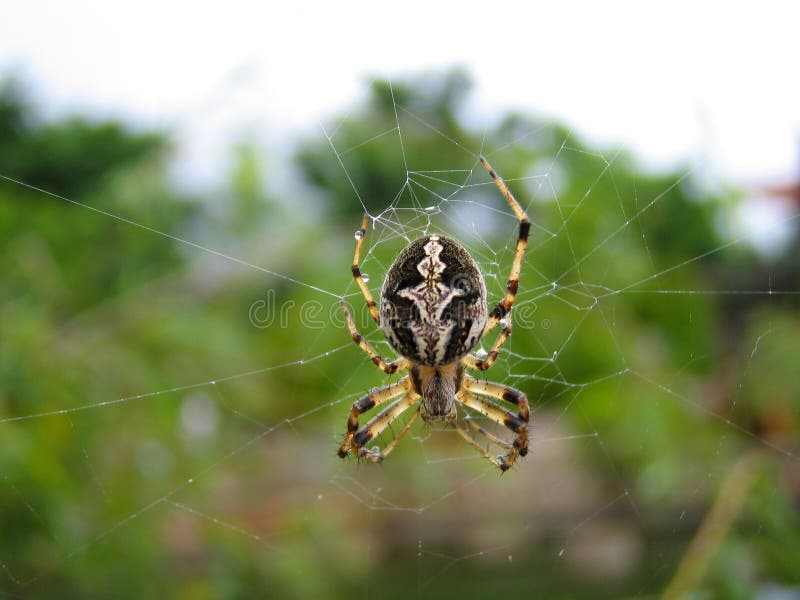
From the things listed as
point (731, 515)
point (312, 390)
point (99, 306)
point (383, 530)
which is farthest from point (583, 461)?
point (99, 306)

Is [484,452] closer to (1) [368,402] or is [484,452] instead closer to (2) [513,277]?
(1) [368,402]

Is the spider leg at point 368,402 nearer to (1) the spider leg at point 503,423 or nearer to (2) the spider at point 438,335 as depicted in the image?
(2) the spider at point 438,335

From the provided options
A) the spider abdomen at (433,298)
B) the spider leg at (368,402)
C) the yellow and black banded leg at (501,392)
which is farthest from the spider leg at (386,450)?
the spider abdomen at (433,298)

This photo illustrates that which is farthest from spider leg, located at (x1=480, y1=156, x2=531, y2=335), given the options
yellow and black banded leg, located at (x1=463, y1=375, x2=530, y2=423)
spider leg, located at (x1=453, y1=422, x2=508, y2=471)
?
spider leg, located at (x1=453, y1=422, x2=508, y2=471)

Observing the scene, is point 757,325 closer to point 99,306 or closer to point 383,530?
point 99,306

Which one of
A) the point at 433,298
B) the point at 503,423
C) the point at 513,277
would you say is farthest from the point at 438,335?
the point at 503,423

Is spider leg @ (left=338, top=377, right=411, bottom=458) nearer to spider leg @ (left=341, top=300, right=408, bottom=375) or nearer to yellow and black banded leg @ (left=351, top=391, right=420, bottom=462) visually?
yellow and black banded leg @ (left=351, top=391, right=420, bottom=462)
